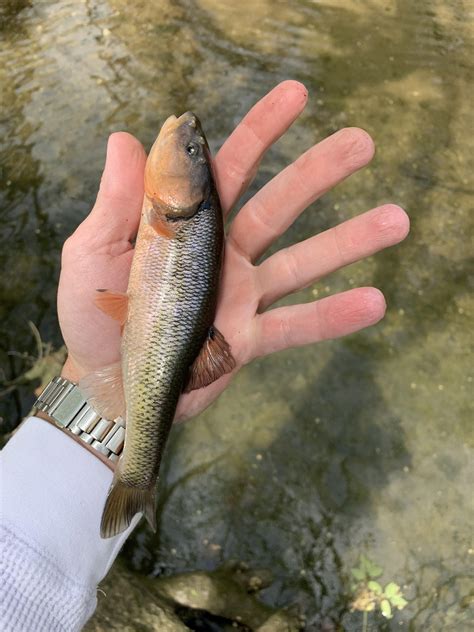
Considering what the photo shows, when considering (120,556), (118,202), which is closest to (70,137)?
(118,202)

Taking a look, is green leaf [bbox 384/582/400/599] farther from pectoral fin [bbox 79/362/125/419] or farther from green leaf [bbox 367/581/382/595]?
pectoral fin [bbox 79/362/125/419]

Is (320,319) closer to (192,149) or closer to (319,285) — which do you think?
(192,149)

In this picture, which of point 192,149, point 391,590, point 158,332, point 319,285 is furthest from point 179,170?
point 391,590

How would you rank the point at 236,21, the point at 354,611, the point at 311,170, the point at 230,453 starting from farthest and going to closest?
the point at 236,21
the point at 230,453
the point at 354,611
the point at 311,170

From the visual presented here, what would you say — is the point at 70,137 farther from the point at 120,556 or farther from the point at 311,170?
the point at 120,556

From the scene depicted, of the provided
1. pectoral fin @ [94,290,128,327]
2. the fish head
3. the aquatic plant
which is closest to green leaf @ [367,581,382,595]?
the aquatic plant

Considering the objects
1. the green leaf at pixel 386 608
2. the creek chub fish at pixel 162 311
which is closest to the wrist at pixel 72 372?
the creek chub fish at pixel 162 311
